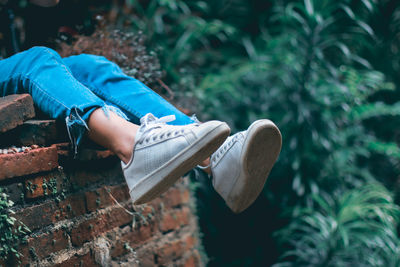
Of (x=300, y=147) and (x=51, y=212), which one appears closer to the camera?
(x=51, y=212)

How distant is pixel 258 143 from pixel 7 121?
0.72m

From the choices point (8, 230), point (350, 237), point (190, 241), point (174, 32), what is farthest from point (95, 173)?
point (174, 32)

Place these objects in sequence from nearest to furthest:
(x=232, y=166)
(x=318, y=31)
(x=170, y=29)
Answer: (x=232, y=166) → (x=318, y=31) → (x=170, y=29)

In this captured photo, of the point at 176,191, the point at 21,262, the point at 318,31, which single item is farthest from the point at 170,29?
the point at 21,262

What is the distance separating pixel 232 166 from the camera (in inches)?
47.9

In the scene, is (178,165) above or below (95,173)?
above

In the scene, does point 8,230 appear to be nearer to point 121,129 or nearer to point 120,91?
point 121,129

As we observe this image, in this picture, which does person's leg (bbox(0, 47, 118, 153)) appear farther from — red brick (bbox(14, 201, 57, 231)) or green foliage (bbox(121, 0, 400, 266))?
green foliage (bbox(121, 0, 400, 266))

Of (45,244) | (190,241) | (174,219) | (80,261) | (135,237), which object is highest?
(45,244)

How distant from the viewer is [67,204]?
126 centimetres

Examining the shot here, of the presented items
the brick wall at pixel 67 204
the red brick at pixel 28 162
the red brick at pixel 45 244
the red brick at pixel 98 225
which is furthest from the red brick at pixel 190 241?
the red brick at pixel 28 162

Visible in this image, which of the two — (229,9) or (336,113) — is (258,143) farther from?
(229,9)

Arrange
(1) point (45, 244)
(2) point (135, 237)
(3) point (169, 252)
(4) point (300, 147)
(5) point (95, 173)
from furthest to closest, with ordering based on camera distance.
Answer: (4) point (300, 147)
(3) point (169, 252)
(2) point (135, 237)
(5) point (95, 173)
(1) point (45, 244)

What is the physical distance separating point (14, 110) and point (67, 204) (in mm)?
331
